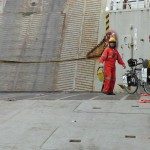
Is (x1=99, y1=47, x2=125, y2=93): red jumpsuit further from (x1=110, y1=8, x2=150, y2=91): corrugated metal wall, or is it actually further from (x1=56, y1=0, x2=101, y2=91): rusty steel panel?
(x1=56, y1=0, x2=101, y2=91): rusty steel panel

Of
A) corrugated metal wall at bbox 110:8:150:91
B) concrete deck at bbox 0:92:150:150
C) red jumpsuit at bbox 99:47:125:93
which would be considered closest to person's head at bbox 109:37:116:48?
red jumpsuit at bbox 99:47:125:93

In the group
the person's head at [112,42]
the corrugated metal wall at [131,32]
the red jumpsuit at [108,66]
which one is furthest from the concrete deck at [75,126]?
the corrugated metal wall at [131,32]

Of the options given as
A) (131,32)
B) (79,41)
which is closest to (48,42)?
(79,41)

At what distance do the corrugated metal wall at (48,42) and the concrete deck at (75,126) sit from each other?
20.1 feet

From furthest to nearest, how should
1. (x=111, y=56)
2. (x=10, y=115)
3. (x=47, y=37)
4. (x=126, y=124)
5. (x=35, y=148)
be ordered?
(x=47, y=37) → (x=111, y=56) → (x=10, y=115) → (x=126, y=124) → (x=35, y=148)

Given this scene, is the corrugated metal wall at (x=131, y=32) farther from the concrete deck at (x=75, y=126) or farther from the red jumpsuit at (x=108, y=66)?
the concrete deck at (x=75, y=126)

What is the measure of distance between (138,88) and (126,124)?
646cm

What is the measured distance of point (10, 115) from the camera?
659 centimetres

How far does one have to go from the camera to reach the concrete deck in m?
4.70

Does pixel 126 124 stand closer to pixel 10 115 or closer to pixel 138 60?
pixel 10 115

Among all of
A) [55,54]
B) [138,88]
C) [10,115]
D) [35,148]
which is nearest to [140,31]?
[138,88]

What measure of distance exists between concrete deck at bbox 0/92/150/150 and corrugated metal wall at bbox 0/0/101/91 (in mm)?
6122

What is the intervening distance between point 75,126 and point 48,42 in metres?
9.83

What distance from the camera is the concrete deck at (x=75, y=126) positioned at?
4703 millimetres
